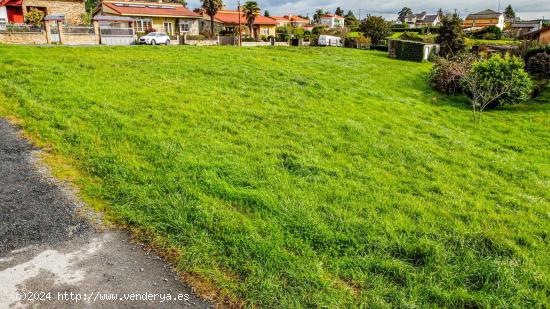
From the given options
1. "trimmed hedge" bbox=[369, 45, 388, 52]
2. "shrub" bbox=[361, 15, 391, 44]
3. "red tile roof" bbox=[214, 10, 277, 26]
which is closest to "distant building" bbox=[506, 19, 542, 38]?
"shrub" bbox=[361, 15, 391, 44]

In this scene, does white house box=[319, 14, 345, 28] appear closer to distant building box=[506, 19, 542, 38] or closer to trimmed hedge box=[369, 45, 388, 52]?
distant building box=[506, 19, 542, 38]

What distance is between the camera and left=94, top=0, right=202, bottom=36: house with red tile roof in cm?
4141

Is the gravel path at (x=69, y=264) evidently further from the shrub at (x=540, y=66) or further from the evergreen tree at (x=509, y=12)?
the evergreen tree at (x=509, y=12)

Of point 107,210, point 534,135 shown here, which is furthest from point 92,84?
point 534,135

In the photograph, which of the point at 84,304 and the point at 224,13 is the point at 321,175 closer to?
the point at 84,304

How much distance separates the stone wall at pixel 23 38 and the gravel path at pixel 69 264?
25931 millimetres

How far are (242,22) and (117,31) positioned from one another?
2864 cm

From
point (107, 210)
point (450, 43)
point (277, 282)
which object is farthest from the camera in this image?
point (450, 43)

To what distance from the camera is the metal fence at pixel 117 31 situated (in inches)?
1204

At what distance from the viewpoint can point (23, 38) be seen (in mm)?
26281

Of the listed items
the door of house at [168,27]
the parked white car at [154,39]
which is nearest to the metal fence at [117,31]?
the parked white car at [154,39]

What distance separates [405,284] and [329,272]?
34.3 inches

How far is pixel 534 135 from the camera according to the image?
1152cm

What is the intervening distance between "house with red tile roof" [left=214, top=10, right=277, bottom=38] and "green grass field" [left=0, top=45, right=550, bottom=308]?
→ 147 feet
